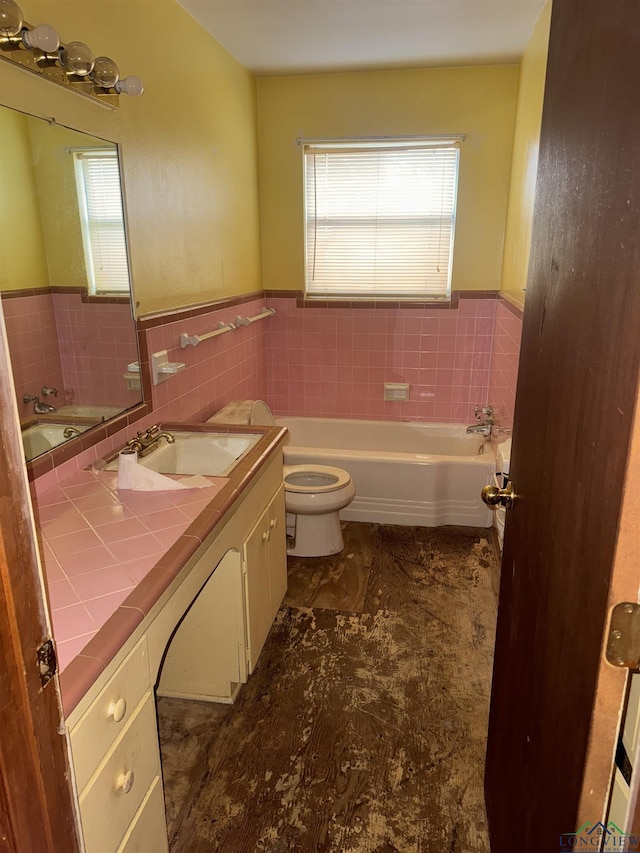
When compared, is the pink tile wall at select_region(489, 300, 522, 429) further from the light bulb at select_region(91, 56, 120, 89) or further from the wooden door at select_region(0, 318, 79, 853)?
the wooden door at select_region(0, 318, 79, 853)

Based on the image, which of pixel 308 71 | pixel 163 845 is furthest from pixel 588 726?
pixel 308 71

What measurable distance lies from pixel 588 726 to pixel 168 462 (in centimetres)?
174

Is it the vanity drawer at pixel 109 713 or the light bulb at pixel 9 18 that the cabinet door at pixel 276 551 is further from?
the light bulb at pixel 9 18

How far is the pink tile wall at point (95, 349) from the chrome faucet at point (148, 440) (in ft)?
0.51

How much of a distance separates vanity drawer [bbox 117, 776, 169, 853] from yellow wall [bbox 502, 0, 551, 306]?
2.49 m

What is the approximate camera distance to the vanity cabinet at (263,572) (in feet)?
6.41

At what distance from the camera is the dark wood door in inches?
25.8

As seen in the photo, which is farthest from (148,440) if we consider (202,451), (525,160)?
(525,160)

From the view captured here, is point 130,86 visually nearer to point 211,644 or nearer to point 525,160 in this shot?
point 211,644

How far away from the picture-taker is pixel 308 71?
3459 mm

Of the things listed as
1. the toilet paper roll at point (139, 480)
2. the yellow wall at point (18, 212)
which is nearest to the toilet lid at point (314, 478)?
the toilet paper roll at point (139, 480)

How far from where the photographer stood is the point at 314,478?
3227 millimetres

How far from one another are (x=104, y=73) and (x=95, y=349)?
2.88 ft

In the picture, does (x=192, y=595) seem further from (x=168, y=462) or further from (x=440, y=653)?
(x=440, y=653)
